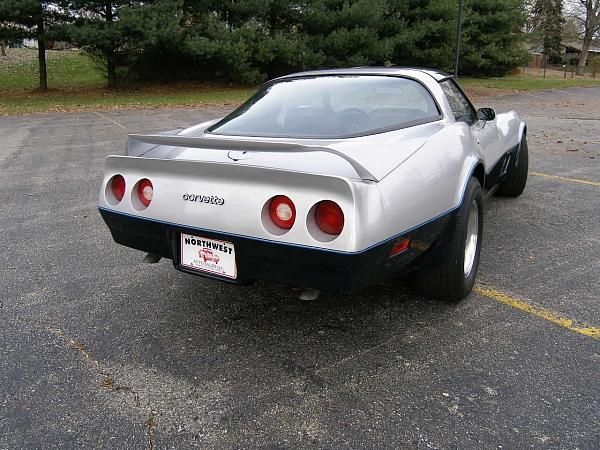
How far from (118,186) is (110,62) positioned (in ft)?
69.6

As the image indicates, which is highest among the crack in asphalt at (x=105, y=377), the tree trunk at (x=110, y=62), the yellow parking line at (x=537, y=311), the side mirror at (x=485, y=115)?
the tree trunk at (x=110, y=62)

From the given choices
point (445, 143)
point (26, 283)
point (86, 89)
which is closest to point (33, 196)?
point (26, 283)

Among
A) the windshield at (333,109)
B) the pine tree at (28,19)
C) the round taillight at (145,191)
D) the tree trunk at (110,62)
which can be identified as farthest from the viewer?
the tree trunk at (110,62)

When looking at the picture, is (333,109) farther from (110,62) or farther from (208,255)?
(110,62)

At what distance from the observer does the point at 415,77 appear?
3.46 meters

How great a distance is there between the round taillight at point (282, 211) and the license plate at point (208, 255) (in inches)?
10.6

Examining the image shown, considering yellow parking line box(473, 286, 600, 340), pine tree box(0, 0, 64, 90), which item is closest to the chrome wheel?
yellow parking line box(473, 286, 600, 340)

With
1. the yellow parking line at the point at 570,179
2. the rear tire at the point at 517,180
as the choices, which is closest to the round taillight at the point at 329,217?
the rear tire at the point at 517,180

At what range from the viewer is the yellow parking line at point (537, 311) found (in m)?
2.82

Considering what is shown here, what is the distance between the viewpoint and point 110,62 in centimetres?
2180

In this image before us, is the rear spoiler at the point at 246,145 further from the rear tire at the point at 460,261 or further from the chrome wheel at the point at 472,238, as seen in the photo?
the chrome wheel at the point at 472,238

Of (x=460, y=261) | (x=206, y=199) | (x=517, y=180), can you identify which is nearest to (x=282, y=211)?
(x=206, y=199)

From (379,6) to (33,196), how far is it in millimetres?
20419

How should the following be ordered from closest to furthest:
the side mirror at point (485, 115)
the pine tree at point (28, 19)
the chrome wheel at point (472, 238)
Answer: the chrome wheel at point (472, 238)
the side mirror at point (485, 115)
the pine tree at point (28, 19)
